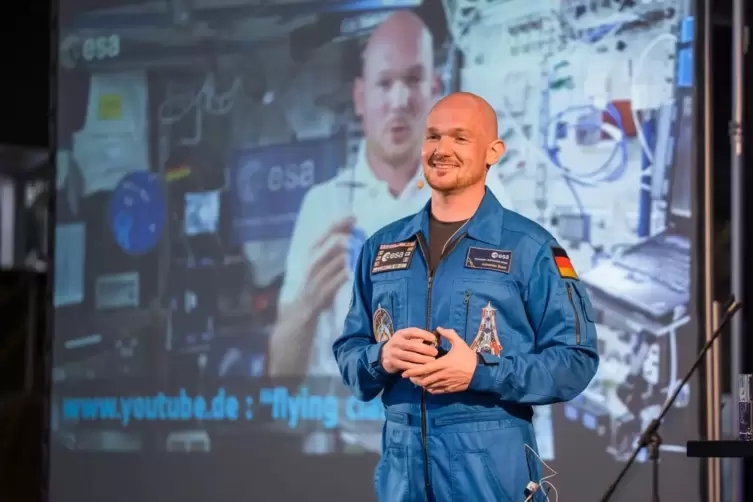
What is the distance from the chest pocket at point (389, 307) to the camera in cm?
239

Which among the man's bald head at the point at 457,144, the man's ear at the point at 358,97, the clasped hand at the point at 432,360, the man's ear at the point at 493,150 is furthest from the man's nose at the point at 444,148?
the man's ear at the point at 358,97

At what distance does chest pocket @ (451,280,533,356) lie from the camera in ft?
7.59

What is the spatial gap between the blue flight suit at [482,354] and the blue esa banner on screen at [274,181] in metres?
2.08

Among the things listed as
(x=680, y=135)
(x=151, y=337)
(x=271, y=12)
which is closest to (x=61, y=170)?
(x=151, y=337)

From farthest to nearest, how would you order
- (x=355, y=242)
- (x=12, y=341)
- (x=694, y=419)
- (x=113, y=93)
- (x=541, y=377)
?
1. (x=12, y=341)
2. (x=113, y=93)
3. (x=355, y=242)
4. (x=694, y=419)
5. (x=541, y=377)

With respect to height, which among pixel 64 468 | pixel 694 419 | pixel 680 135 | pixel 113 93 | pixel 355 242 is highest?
pixel 113 93

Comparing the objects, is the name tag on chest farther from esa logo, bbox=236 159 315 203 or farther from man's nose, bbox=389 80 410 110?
esa logo, bbox=236 159 315 203

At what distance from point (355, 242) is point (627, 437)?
135 centimetres

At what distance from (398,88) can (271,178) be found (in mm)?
696

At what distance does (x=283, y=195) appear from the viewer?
455 centimetres

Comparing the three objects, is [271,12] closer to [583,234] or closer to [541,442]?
[583,234]

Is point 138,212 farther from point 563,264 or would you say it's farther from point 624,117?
point 563,264

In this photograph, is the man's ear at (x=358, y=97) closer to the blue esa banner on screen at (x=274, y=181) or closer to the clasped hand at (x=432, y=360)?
the blue esa banner on screen at (x=274, y=181)

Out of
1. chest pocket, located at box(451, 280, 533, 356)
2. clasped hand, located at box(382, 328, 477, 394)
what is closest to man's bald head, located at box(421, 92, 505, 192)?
chest pocket, located at box(451, 280, 533, 356)
